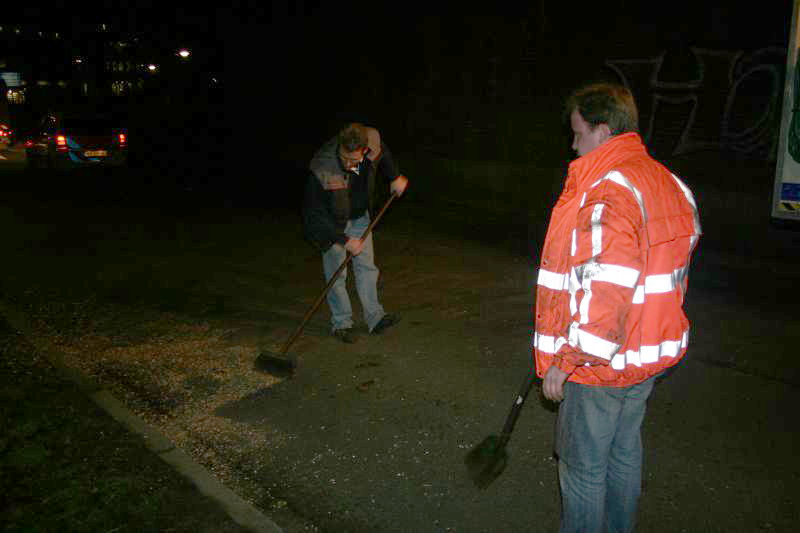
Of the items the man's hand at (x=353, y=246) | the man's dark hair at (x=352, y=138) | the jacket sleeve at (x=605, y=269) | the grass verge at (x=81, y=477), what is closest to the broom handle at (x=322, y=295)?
the man's hand at (x=353, y=246)

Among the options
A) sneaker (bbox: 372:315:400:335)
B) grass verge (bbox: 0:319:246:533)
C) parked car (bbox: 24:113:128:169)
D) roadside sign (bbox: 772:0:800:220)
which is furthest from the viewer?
parked car (bbox: 24:113:128:169)

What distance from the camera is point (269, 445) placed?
4.16 meters

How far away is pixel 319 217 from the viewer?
526 cm

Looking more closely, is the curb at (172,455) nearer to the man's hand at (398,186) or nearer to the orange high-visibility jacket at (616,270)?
the orange high-visibility jacket at (616,270)

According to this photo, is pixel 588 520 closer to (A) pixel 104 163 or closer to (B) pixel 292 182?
(B) pixel 292 182

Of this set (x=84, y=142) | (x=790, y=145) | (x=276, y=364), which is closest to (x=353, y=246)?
(x=276, y=364)

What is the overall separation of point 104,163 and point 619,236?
1792cm

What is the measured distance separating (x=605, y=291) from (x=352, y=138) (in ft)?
10.1

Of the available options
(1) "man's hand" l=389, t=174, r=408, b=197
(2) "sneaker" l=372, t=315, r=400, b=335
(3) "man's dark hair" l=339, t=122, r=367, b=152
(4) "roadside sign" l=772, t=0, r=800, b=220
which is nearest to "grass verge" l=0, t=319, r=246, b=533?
(2) "sneaker" l=372, t=315, r=400, b=335

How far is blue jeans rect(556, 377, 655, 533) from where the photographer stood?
8.32 ft

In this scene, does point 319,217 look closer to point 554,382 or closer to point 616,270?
point 554,382

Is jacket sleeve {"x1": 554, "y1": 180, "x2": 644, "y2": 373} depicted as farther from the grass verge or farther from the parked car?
the parked car

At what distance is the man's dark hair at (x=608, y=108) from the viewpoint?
246 cm

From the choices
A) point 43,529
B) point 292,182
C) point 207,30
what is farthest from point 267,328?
point 207,30
